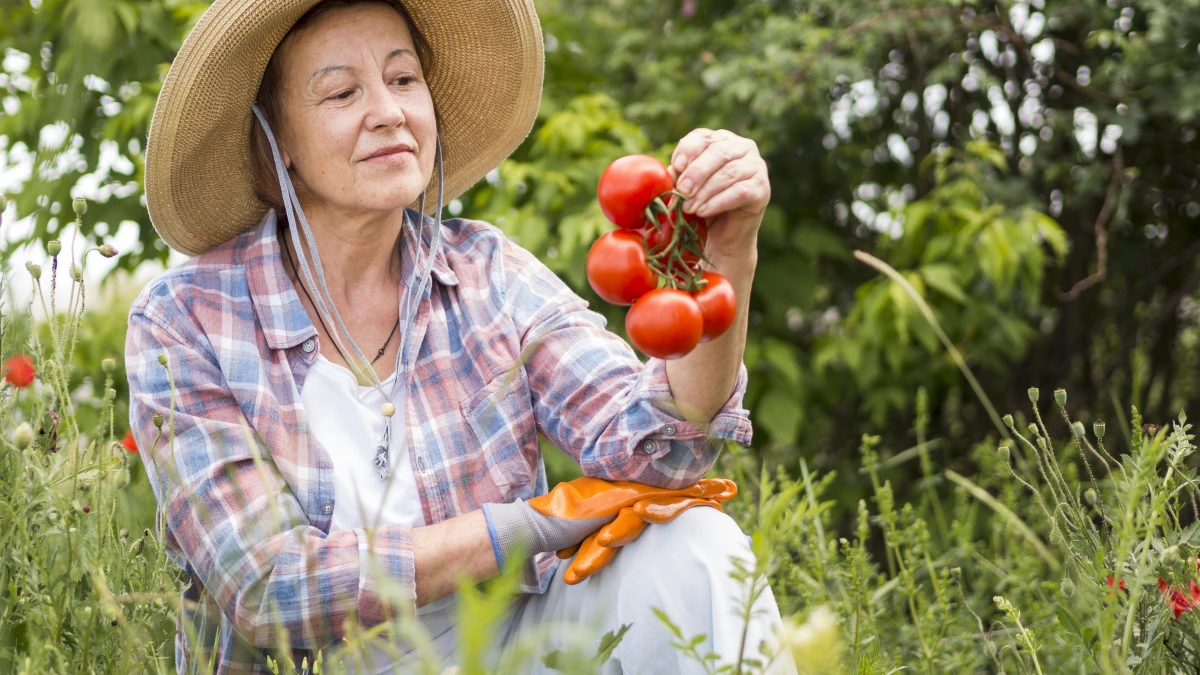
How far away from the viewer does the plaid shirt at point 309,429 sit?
4.65ft

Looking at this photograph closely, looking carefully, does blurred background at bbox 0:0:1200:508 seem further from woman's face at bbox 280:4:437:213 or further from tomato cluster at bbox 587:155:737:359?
tomato cluster at bbox 587:155:737:359

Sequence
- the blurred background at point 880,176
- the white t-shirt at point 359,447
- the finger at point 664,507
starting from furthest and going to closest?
the blurred background at point 880,176 < the white t-shirt at point 359,447 < the finger at point 664,507

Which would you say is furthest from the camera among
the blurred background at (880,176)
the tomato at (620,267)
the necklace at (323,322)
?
the blurred background at (880,176)

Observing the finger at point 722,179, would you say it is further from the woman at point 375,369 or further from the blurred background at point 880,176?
the blurred background at point 880,176

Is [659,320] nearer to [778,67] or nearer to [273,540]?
[273,540]

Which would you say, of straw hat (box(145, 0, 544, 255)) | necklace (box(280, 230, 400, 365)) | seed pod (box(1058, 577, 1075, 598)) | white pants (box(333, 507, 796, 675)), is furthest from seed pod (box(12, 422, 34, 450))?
seed pod (box(1058, 577, 1075, 598))

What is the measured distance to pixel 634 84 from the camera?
3.23 meters

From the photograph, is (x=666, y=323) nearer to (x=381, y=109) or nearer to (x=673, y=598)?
(x=673, y=598)

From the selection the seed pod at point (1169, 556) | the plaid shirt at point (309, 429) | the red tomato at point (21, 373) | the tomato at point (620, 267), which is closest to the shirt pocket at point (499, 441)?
the plaid shirt at point (309, 429)

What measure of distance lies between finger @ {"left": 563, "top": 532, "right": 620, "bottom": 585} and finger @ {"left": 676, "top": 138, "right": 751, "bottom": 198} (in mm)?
511

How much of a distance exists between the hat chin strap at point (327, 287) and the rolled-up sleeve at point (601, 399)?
14cm

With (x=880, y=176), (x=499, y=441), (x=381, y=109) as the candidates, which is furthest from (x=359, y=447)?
(x=880, y=176)

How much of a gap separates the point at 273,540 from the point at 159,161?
63cm

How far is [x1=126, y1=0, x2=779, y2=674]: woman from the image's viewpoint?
4.64ft
